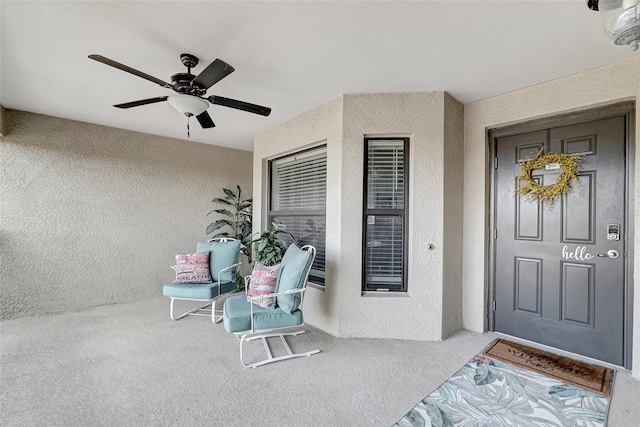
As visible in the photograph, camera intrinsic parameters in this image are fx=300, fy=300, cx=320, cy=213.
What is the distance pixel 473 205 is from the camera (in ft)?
10.2

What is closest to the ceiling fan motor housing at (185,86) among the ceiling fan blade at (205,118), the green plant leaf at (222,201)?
the ceiling fan blade at (205,118)

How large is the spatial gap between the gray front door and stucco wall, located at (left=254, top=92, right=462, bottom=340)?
0.46 metres

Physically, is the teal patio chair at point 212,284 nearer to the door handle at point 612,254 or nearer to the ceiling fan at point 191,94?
the ceiling fan at point 191,94

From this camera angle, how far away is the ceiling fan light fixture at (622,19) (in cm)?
123

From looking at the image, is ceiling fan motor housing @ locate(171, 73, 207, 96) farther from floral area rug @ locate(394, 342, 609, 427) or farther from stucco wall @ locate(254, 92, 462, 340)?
floral area rug @ locate(394, 342, 609, 427)

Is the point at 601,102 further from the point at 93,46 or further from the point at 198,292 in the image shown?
the point at 198,292

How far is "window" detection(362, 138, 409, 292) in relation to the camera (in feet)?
9.95

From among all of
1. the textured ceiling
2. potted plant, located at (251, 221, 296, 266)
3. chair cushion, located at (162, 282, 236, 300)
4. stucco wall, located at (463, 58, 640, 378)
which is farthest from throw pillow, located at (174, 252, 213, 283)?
stucco wall, located at (463, 58, 640, 378)

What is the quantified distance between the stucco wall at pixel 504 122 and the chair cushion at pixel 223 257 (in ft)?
8.88

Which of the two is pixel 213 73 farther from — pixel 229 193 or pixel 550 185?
pixel 229 193

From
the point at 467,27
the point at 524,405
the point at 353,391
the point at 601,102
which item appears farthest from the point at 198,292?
the point at 601,102

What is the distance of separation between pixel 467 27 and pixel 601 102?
56.3 inches

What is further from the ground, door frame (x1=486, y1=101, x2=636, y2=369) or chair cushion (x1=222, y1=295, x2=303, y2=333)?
door frame (x1=486, y1=101, x2=636, y2=369)

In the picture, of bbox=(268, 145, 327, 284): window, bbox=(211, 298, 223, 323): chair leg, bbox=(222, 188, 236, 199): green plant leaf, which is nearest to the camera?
bbox=(211, 298, 223, 323): chair leg
